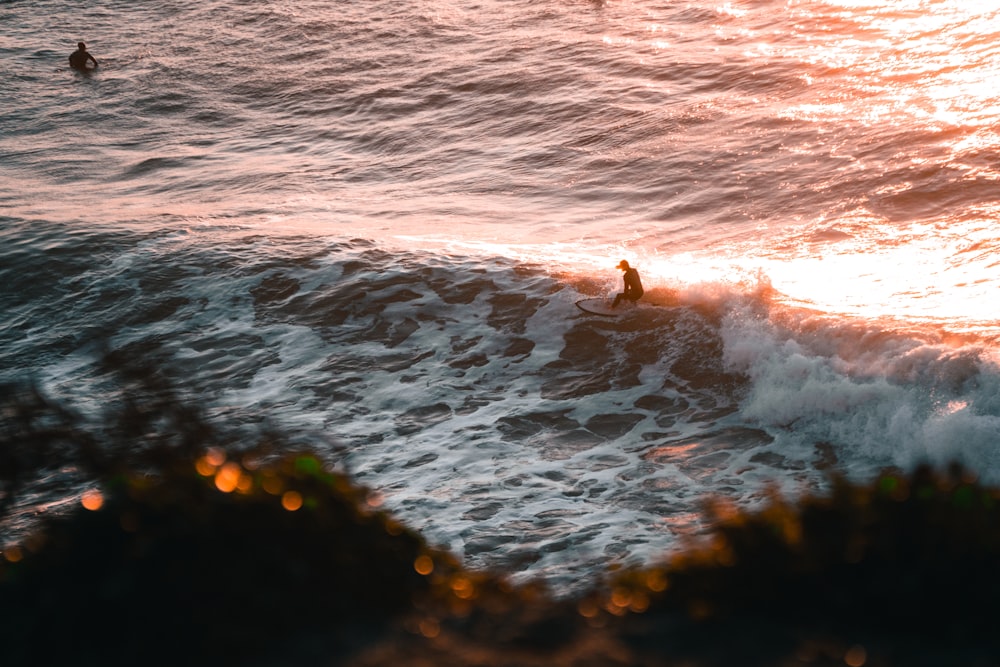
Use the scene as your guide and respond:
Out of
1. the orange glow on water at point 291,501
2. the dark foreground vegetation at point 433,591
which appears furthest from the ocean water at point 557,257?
the orange glow on water at point 291,501

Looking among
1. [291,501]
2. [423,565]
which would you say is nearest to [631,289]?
[423,565]

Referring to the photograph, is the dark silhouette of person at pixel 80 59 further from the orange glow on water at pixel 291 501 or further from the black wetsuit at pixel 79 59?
the orange glow on water at pixel 291 501

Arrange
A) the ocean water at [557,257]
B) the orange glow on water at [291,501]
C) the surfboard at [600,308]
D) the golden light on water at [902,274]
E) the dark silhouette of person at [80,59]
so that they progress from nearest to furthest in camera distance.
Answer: the orange glow on water at [291,501] < the ocean water at [557,257] < the golden light on water at [902,274] < the surfboard at [600,308] < the dark silhouette of person at [80,59]

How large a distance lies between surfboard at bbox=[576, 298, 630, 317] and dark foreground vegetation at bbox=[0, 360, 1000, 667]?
9.35 meters

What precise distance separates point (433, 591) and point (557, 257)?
38.5 ft

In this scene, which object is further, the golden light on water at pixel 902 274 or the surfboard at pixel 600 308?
the surfboard at pixel 600 308

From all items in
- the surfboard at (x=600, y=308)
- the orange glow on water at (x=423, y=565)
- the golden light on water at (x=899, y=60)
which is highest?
the orange glow on water at (x=423, y=565)

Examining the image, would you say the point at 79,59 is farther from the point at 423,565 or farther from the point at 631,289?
the point at 423,565

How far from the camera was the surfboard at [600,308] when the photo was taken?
13.3 meters

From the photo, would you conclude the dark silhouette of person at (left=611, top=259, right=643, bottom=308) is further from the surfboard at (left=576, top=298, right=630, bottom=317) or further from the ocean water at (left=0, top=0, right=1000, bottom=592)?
the ocean water at (left=0, top=0, right=1000, bottom=592)

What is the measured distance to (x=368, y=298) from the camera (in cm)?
1475

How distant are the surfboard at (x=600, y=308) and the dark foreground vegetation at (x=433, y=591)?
30.7 ft

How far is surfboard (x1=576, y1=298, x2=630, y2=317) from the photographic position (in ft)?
43.6

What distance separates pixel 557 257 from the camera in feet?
51.1
